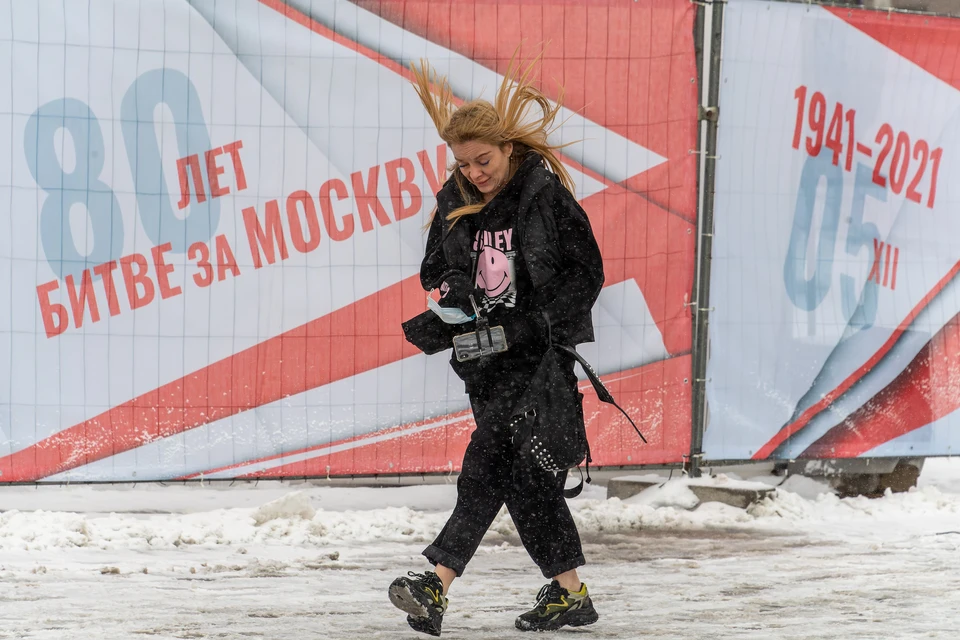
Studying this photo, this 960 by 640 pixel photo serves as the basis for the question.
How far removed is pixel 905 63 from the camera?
621cm

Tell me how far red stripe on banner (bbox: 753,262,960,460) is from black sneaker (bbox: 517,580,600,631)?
254cm

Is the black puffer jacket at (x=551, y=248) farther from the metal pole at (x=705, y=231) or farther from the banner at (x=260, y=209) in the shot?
the metal pole at (x=705, y=231)

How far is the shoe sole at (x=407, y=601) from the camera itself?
3439mm

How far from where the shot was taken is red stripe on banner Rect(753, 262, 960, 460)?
610 cm

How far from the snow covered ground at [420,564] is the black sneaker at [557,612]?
0.16ft

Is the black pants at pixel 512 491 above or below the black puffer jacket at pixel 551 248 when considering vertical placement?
below

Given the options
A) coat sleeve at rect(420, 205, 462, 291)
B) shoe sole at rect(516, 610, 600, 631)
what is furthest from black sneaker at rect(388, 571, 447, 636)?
coat sleeve at rect(420, 205, 462, 291)

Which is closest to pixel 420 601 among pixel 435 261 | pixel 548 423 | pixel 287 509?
pixel 548 423

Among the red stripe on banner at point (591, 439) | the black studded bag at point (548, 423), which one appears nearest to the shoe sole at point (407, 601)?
the black studded bag at point (548, 423)

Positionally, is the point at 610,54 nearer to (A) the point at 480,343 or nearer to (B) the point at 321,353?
(B) the point at 321,353

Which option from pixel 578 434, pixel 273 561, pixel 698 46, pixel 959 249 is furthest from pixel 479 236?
pixel 959 249

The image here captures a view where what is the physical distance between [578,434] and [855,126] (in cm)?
323

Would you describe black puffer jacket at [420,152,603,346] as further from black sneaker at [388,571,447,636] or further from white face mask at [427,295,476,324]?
black sneaker at [388,571,447,636]

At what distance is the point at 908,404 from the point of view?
636 cm
